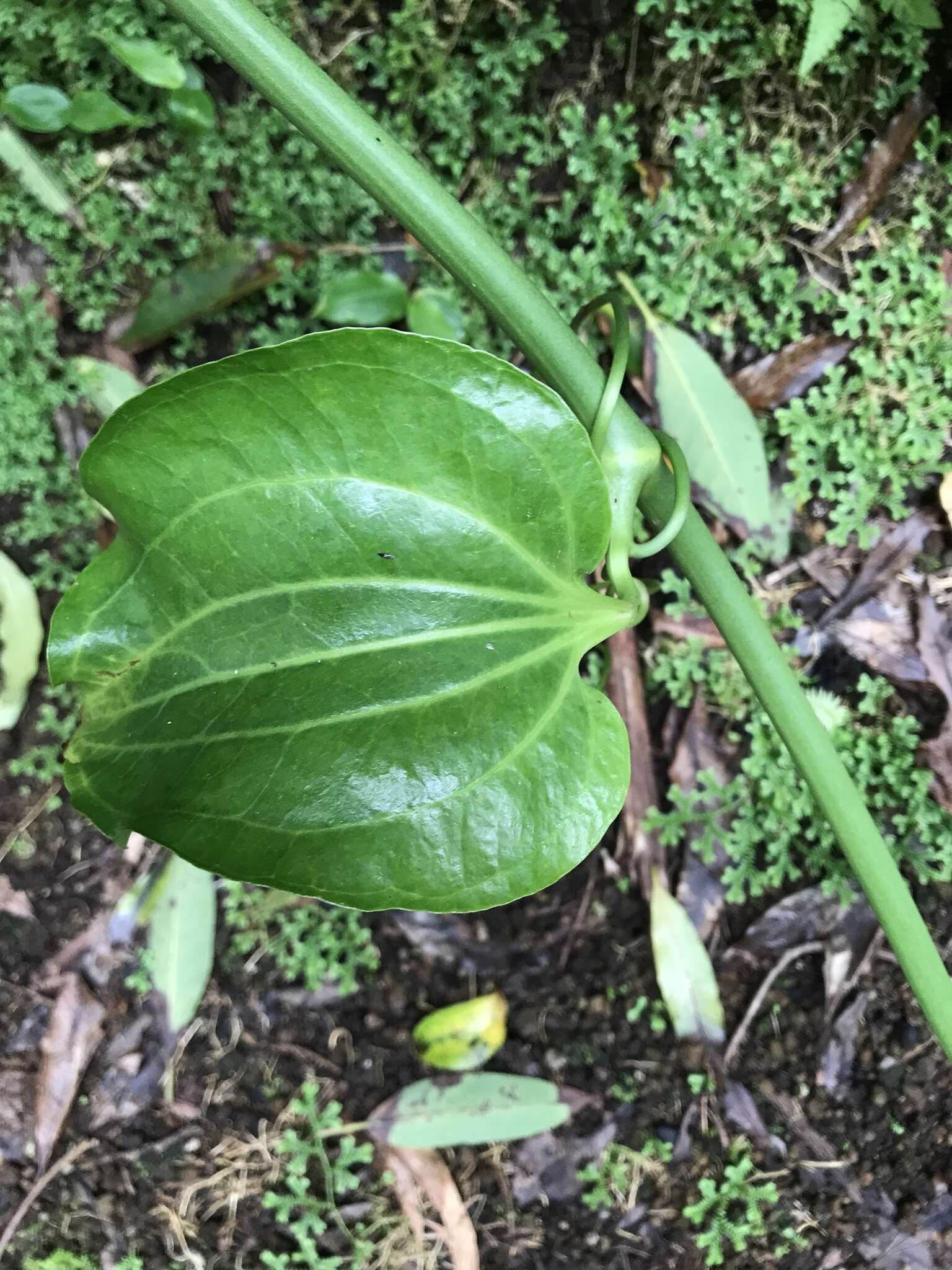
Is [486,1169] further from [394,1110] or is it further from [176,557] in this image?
[176,557]

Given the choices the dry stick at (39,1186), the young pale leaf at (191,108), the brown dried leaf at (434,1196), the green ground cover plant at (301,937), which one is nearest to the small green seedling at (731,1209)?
the brown dried leaf at (434,1196)

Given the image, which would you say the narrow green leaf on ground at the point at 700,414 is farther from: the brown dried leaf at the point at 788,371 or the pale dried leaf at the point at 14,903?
the pale dried leaf at the point at 14,903

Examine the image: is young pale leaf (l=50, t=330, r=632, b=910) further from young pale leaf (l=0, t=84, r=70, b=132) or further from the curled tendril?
young pale leaf (l=0, t=84, r=70, b=132)

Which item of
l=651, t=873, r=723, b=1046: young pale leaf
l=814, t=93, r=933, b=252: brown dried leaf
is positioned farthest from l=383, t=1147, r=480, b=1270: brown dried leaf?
l=814, t=93, r=933, b=252: brown dried leaf

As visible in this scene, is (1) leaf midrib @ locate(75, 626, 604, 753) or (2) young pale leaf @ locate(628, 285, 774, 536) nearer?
(1) leaf midrib @ locate(75, 626, 604, 753)


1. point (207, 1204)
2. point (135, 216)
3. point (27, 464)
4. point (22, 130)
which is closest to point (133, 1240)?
point (207, 1204)

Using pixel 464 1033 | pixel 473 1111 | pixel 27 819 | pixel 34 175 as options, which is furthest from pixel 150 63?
pixel 473 1111
